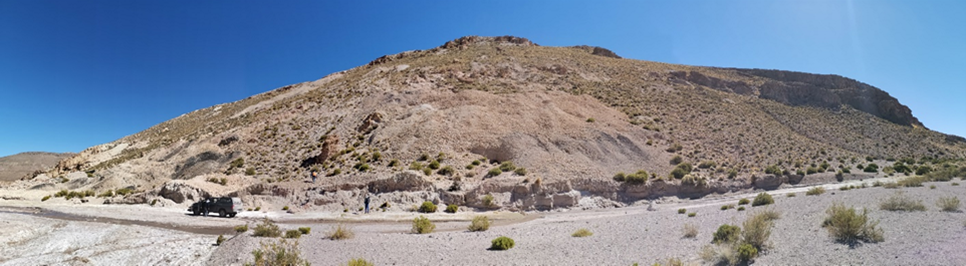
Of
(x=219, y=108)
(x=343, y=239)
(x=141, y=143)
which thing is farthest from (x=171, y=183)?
(x=219, y=108)

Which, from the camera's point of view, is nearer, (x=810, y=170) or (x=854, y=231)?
(x=854, y=231)

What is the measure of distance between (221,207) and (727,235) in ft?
80.3

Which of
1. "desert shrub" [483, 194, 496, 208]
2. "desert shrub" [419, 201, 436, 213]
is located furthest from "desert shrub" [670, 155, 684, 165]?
"desert shrub" [419, 201, 436, 213]

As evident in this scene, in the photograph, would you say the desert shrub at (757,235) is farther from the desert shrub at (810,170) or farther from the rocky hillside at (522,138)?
the desert shrub at (810,170)

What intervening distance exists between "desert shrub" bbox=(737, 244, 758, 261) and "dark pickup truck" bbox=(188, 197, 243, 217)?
79.6 feet

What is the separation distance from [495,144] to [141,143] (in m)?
44.0

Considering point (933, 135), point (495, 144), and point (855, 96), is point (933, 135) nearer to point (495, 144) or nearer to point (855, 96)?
point (855, 96)

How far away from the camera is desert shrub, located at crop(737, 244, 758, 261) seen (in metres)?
7.89

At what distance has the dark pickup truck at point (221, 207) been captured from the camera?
77.4 ft

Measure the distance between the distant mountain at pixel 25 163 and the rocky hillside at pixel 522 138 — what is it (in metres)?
37.9

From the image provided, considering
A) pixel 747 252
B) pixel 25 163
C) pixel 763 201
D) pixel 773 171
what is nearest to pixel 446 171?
pixel 763 201

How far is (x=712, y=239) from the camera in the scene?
10.3m

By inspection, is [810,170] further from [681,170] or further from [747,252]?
[747,252]

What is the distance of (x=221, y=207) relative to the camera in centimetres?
2370
